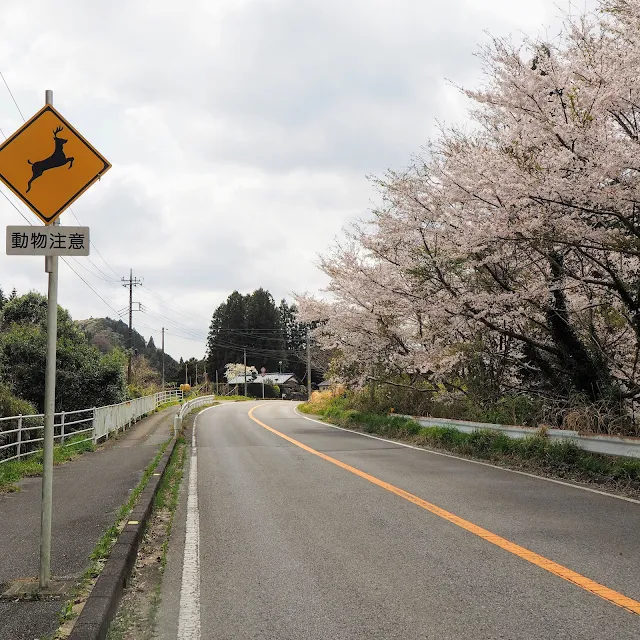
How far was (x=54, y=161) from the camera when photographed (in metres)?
4.58

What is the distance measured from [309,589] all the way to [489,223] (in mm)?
7720

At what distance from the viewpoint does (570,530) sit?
20.6 ft

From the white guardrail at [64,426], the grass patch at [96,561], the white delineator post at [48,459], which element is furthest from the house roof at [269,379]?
the white delineator post at [48,459]

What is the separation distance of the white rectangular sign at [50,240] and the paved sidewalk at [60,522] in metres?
2.42

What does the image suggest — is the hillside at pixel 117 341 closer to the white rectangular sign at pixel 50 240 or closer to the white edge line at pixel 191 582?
the white edge line at pixel 191 582

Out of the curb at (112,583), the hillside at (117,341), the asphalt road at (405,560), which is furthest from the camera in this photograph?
the hillside at (117,341)

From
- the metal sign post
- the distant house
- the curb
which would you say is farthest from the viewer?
the distant house

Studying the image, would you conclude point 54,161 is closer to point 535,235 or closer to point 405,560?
point 405,560

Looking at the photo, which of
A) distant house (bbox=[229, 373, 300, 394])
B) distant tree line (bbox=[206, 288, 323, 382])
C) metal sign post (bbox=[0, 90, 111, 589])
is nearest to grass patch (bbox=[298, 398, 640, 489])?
metal sign post (bbox=[0, 90, 111, 589])

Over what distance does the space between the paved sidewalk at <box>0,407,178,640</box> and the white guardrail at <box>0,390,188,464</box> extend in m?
1.06

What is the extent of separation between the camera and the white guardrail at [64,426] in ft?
40.8

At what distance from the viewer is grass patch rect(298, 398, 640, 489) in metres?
9.28

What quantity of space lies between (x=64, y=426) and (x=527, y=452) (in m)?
13.6

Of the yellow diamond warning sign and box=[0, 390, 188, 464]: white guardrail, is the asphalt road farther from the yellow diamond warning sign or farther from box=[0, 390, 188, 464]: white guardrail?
box=[0, 390, 188, 464]: white guardrail
